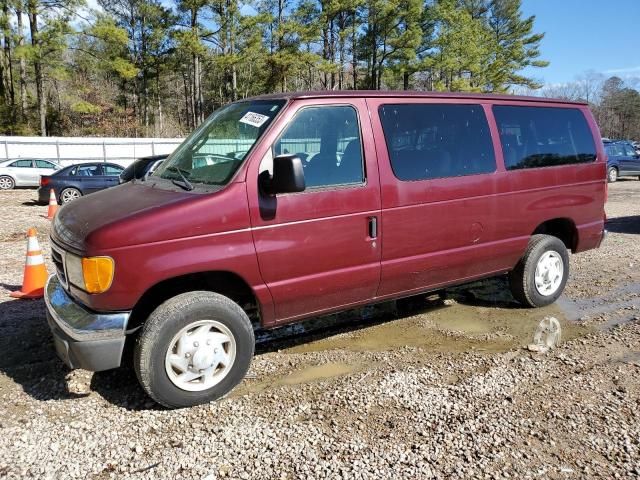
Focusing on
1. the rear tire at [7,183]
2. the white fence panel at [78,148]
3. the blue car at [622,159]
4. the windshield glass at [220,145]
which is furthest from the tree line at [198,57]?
the windshield glass at [220,145]

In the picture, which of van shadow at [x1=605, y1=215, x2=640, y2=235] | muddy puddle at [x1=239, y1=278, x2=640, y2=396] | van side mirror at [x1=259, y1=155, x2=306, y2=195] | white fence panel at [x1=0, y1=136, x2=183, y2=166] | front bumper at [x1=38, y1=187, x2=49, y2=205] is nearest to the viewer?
van side mirror at [x1=259, y1=155, x2=306, y2=195]

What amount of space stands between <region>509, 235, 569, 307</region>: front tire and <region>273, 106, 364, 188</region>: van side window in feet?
7.65

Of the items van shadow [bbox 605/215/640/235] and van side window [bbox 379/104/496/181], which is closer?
van side window [bbox 379/104/496/181]

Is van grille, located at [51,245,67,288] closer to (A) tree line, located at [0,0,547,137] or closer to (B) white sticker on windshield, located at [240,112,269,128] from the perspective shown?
(B) white sticker on windshield, located at [240,112,269,128]

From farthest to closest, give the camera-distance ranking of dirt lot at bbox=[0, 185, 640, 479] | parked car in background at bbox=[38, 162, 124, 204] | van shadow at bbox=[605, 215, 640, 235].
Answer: parked car in background at bbox=[38, 162, 124, 204]
van shadow at bbox=[605, 215, 640, 235]
dirt lot at bbox=[0, 185, 640, 479]

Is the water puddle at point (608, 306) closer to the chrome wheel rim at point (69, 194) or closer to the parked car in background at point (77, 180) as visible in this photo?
the parked car in background at point (77, 180)

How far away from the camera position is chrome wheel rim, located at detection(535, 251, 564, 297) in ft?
17.7

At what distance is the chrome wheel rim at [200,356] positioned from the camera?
3406mm

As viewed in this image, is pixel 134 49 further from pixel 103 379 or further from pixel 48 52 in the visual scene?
pixel 103 379

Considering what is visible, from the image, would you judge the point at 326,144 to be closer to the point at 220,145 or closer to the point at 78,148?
the point at 220,145

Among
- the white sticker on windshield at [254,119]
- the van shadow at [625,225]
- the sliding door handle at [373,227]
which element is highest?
the white sticker on windshield at [254,119]

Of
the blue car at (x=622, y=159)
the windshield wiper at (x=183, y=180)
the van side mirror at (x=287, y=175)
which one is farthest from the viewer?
the blue car at (x=622, y=159)

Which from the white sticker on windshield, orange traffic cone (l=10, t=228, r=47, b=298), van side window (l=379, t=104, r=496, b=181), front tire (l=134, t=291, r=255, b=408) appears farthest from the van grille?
van side window (l=379, t=104, r=496, b=181)

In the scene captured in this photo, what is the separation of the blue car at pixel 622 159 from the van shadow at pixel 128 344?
1930 cm
